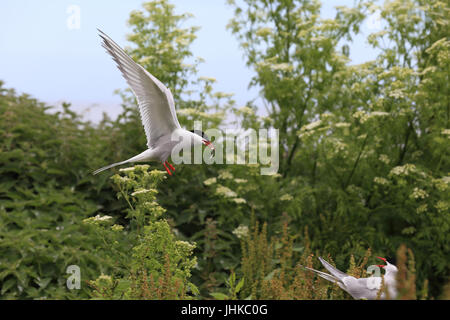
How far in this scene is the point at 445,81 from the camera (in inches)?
197

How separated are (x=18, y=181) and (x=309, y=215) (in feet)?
12.1

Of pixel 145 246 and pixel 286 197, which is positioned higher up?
pixel 286 197

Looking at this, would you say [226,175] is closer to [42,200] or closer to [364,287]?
[42,200]

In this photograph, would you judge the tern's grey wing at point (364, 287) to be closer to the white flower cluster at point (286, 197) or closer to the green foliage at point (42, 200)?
the green foliage at point (42, 200)

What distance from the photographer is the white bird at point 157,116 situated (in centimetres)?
213

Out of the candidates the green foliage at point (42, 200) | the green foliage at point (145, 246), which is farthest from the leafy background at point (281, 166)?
the green foliage at point (145, 246)

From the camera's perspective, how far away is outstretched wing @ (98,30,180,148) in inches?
81.5

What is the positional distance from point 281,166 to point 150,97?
159 inches

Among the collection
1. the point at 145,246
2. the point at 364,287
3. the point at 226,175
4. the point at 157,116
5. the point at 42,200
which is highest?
the point at 157,116

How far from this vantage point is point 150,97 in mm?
2279

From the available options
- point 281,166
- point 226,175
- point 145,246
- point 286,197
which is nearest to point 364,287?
point 145,246

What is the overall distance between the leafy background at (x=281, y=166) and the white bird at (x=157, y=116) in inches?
72.1

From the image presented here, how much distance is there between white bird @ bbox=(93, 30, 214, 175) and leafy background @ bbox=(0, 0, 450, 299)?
1.83 m

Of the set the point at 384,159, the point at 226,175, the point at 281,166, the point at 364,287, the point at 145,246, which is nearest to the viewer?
the point at 364,287
